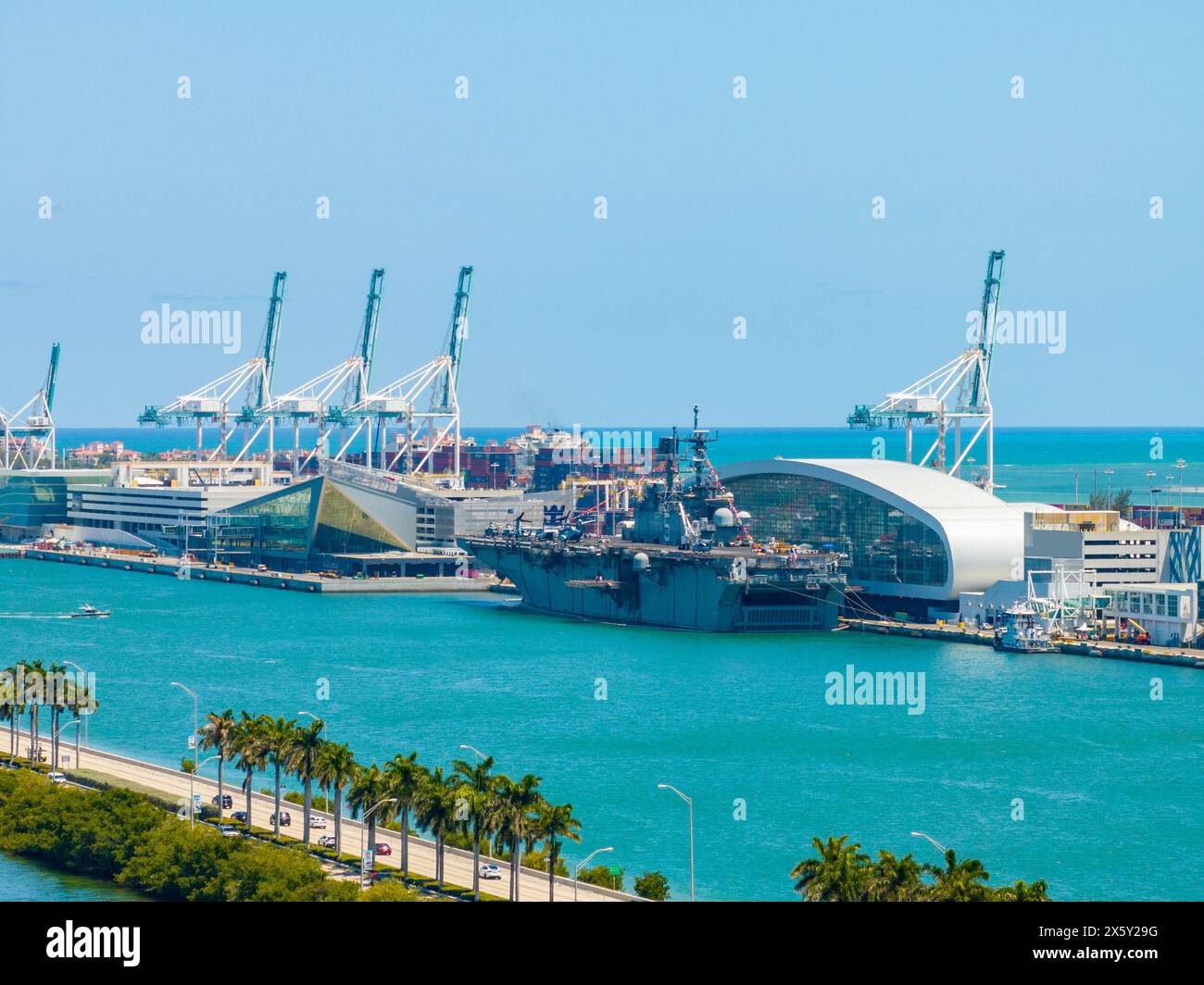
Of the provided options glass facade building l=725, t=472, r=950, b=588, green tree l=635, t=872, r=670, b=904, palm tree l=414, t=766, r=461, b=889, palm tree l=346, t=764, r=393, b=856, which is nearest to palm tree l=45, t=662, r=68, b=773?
palm tree l=346, t=764, r=393, b=856

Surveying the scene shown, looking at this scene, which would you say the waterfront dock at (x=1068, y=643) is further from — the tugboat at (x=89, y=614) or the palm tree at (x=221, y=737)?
the palm tree at (x=221, y=737)

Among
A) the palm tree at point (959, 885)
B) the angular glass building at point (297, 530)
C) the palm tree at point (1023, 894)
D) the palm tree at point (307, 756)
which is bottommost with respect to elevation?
the palm tree at point (1023, 894)

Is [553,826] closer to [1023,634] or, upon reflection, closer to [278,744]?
[278,744]

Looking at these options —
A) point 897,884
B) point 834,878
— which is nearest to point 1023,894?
point 897,884

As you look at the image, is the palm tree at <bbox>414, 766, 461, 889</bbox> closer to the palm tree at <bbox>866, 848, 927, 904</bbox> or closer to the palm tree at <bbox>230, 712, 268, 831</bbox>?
the palm tree at <bbox>230, 712, 268, 831</bbox>

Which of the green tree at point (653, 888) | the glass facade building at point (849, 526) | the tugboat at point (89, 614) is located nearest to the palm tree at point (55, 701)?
the green tree at point (653, 888)
